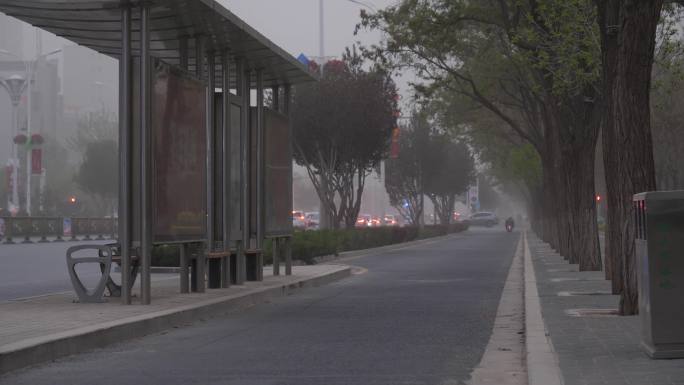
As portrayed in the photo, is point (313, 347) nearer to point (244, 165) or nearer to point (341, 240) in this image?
point (244, 165)

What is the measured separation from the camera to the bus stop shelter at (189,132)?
15391 mm

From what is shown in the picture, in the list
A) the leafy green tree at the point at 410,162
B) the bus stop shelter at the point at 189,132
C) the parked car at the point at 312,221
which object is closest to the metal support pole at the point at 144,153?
the bus stop shelter at the point at 189,132

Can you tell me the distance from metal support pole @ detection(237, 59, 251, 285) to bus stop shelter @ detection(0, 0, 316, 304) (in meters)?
0.02

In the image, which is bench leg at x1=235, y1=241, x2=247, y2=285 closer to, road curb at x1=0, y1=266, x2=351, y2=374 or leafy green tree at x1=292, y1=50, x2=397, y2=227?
road curb at x1=0, y1=266, x2=351, y2=374

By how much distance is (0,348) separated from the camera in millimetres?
10016

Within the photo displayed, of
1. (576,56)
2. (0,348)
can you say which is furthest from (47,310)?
(576,56)

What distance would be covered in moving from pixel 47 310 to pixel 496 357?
6.24 meters

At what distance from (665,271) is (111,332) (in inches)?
225

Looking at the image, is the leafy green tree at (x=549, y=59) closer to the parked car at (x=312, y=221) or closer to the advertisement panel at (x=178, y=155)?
the advertisement panel at (x=178, y=155)

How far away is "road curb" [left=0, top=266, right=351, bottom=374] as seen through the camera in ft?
33.2

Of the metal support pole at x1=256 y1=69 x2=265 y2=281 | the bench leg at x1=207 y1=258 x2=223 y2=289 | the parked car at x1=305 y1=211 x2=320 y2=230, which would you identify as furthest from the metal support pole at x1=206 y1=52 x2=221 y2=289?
the parked car at x1=305 y1=211 x2=320 y2=230

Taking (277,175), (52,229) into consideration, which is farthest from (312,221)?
(277,175)

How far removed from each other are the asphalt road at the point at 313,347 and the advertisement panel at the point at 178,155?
4.97ft

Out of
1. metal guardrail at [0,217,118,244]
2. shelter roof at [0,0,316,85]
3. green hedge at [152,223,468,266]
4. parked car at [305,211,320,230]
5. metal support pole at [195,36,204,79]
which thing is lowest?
green hedge at [152,223,468,266]
